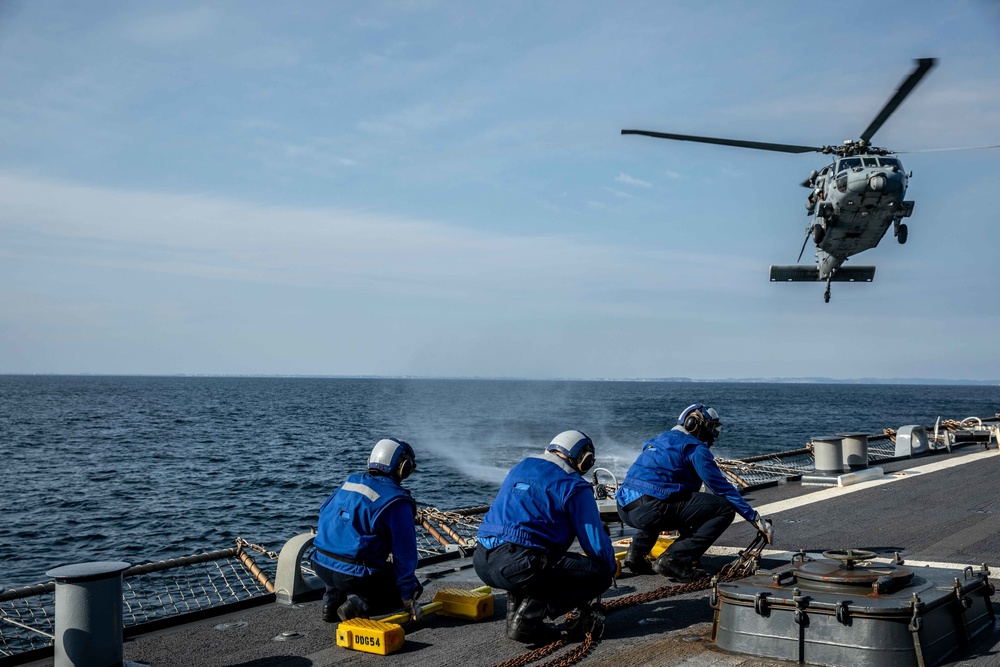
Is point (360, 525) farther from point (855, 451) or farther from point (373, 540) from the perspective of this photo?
point (855, 451)

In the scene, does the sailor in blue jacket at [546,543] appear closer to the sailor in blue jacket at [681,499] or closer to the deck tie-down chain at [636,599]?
the deck tie-down chain at [636,599]

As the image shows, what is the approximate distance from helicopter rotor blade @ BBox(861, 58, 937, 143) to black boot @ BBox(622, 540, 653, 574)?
49.7ft

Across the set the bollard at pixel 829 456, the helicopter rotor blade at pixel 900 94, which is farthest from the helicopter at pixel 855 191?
the bollard at pixel 829 456

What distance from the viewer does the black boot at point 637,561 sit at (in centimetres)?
867

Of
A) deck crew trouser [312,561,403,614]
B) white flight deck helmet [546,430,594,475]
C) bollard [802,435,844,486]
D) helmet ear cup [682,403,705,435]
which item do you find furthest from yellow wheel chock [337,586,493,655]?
bollard [802,435,844,486]

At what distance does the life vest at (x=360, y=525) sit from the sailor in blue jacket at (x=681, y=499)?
2.72m

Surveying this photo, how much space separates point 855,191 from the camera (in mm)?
19953

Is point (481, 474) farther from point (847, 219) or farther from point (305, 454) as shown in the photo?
point (847, 219)

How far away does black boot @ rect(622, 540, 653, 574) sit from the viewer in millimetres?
8672

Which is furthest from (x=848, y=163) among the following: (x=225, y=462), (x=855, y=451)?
(x=225, y=462)

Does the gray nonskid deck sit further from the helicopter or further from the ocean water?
the ocean water

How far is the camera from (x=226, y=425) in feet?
251

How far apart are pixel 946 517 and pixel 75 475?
39685 mm

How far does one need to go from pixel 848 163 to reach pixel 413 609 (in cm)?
1758
